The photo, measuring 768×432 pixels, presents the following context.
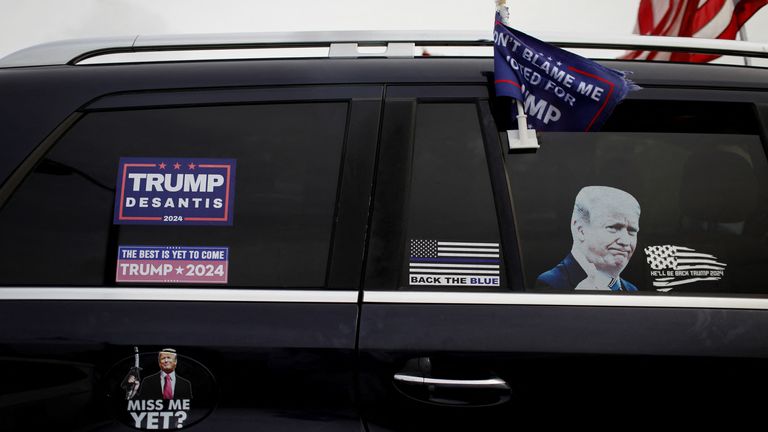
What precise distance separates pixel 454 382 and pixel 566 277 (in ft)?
1.37

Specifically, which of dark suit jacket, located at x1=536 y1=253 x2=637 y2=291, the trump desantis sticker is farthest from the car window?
the trump desantis sticker

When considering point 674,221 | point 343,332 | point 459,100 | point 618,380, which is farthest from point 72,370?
point 674,221

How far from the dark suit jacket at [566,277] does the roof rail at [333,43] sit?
75 centimetres

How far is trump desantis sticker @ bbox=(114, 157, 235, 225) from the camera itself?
1524mm

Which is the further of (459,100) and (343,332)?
(459,100)

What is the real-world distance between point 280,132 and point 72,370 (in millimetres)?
798

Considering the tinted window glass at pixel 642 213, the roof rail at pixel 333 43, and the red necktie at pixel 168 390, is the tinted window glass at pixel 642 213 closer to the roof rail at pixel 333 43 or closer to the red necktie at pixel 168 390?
the roof rail at pixel 333 43

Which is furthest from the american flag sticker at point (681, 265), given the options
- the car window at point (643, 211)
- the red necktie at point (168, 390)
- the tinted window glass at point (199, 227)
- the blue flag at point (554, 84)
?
the red necktie at point (168, 390)

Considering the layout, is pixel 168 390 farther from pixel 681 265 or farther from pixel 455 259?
pixel 681 265

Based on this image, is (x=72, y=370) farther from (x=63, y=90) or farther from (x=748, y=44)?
(x=748, y=44)

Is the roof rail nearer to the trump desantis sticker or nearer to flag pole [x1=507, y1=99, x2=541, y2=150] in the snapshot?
flag pole [x1=507, y1=99, x2=541, y2=150]

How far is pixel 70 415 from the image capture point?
4.58ft

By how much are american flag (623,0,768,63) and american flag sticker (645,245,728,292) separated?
2.29m

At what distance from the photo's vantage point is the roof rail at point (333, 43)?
1.83 metres
